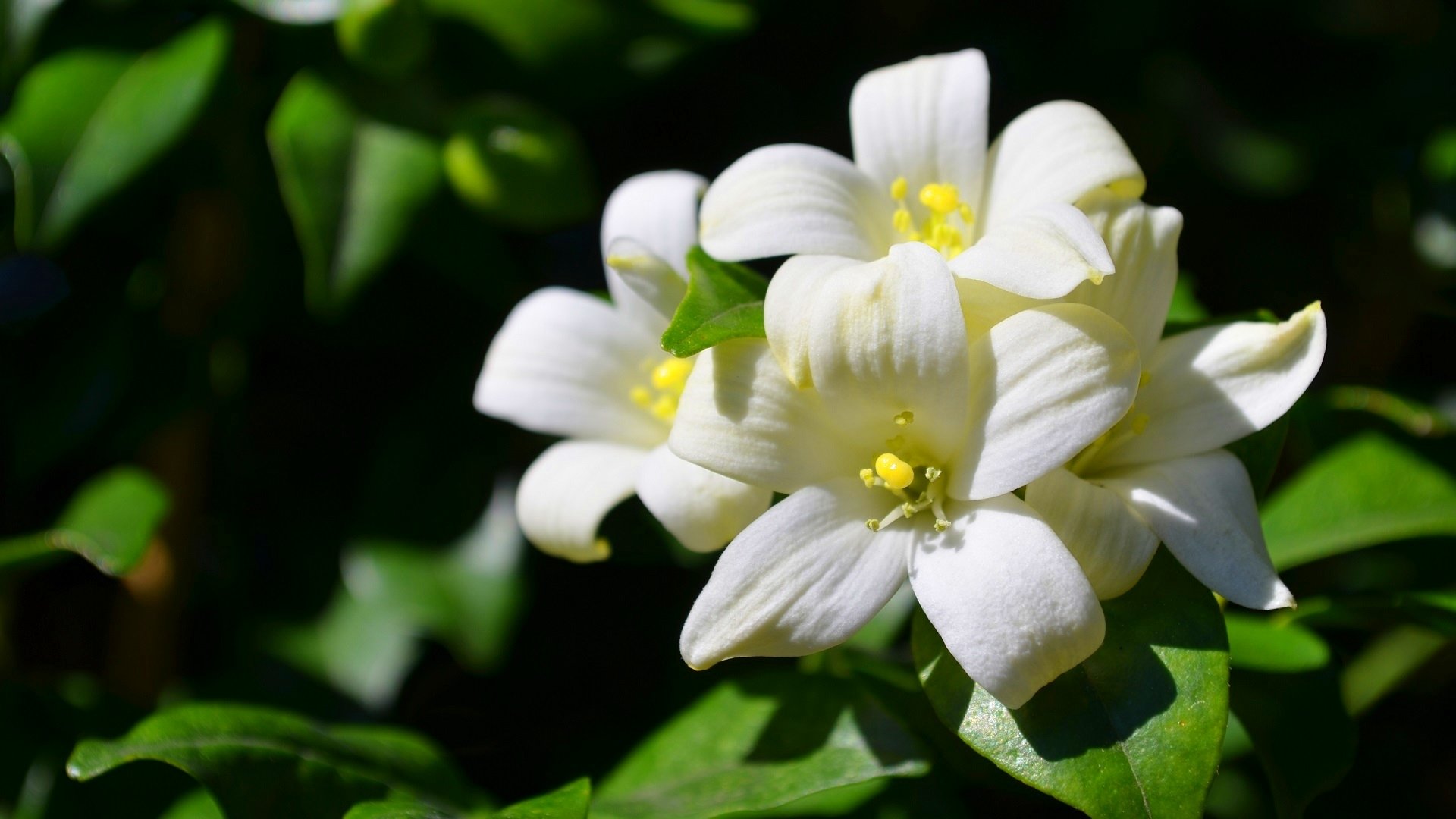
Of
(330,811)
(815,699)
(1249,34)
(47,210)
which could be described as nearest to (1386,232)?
(1249,34)

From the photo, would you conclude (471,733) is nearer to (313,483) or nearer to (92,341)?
(313,483)

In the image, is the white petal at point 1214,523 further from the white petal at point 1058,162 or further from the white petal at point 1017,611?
the white petal at point 1058,162

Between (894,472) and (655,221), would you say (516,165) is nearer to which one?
(655,221)

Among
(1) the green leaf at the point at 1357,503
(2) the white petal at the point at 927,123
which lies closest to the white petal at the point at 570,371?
(2) the white petal at the point at 927,123

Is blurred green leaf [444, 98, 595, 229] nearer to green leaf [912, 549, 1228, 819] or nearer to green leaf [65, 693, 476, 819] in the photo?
green leaf [65, 693, 476, 819]

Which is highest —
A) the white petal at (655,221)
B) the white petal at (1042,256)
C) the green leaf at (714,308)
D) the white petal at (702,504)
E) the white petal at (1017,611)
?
the white petal at (1042,256)

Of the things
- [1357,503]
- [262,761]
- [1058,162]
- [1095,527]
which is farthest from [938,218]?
[262,761]
